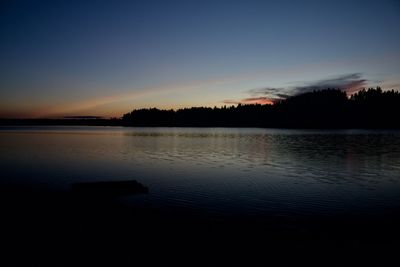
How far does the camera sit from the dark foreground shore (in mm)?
13133

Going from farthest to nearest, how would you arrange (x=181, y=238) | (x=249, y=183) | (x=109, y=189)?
1. (x=249, y=183)
2. (x=109, y=189)
3. (x=181, y=238)

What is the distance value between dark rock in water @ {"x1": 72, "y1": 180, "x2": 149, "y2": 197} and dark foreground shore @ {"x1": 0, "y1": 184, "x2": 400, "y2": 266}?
302 centimetres

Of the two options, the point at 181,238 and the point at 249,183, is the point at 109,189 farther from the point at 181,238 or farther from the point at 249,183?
the point at 249,183

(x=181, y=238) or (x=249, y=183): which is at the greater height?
(x=181, y=238)

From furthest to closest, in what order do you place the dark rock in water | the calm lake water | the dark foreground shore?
the dark rock in water
the calm lake water
the dark foreground shore

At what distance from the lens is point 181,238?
611 inches

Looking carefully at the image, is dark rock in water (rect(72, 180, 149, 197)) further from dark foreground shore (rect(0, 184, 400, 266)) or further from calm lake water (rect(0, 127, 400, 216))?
dark foreground shore (rect(0, 184, 400, 266))

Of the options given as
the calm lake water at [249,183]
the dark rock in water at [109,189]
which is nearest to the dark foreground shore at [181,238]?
the calm lake water at [249,183]

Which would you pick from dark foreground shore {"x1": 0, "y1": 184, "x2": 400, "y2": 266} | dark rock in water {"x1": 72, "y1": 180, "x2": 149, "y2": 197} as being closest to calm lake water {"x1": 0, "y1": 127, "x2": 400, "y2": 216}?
dark rock in water {"x1": 72, "y1": 180, "x2": 149, "y2": 197}

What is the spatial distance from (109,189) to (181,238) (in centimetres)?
1193

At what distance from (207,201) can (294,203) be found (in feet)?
22.3

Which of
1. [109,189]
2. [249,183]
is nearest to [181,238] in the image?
[109,189]

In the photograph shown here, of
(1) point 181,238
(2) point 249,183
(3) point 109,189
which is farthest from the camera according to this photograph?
(2) point 249,183

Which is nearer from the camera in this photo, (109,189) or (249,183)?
(109,189)
